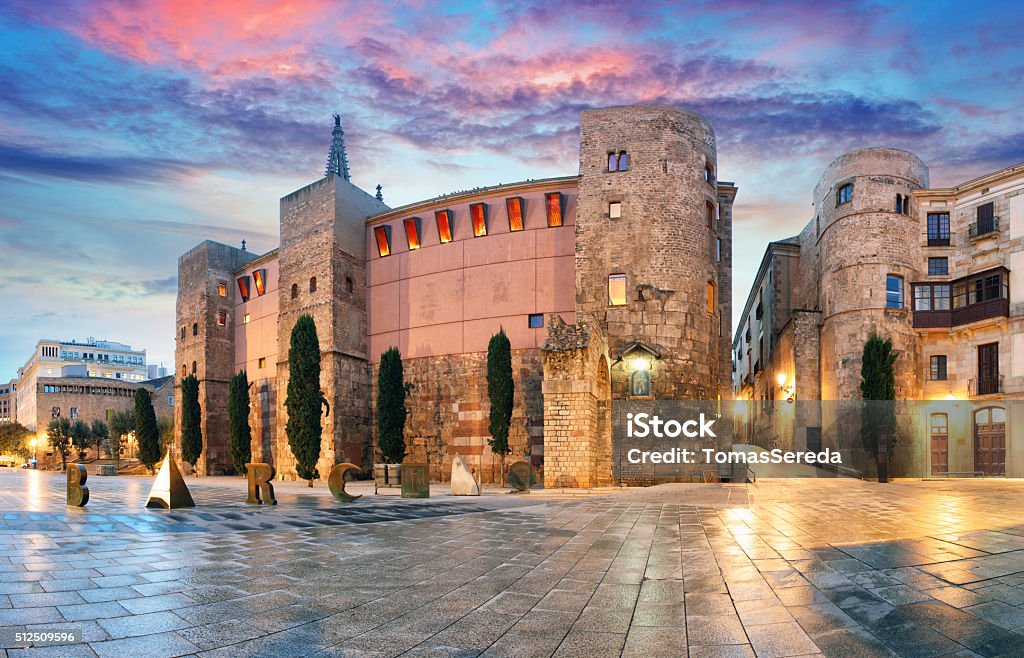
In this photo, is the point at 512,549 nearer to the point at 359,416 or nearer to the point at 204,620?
the point at 204,620

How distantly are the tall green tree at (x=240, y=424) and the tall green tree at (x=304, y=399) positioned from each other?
302 inches

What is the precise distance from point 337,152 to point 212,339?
2366cm

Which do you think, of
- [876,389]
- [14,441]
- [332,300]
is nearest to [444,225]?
[332,300]

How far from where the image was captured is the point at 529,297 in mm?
25641

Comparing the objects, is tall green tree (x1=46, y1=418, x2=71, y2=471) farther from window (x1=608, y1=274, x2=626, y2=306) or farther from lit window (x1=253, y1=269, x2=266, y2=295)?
window (x1=608, y1=274, x2=626, y2=306)

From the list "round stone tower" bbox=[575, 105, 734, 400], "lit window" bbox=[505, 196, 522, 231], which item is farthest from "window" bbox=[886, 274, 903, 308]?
"lit window" bbox=[505, 196, 522, 231]

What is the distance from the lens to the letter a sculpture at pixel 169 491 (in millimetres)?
12828

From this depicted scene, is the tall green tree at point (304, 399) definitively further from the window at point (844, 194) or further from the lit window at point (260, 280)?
the window at point (844, 194)

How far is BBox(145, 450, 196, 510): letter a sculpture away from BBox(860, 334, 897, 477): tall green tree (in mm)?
24081

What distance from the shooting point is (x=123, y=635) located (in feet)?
15.7

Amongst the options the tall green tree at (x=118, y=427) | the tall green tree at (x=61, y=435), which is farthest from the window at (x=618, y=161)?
the tall green tree at (x=61, y=435)

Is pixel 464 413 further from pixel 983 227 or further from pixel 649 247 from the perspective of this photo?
pixel 983 227

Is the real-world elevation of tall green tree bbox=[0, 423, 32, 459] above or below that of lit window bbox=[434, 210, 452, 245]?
below

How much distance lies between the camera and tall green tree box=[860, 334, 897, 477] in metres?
25.9
